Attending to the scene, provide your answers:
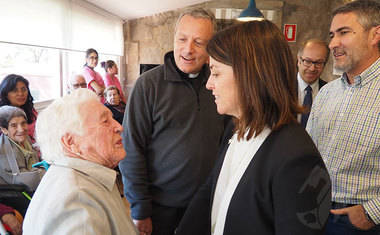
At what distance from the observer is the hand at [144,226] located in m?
1.40

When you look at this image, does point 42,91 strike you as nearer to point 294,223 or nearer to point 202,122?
point 202,122

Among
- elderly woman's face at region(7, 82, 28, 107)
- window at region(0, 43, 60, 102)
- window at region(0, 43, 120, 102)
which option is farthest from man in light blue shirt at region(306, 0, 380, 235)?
window at region(0, 43, 60, 102)

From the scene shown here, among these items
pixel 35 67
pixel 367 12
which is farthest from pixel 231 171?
pixel 35 67

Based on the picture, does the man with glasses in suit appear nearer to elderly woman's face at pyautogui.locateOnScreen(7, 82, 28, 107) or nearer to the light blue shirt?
the light blue shirt

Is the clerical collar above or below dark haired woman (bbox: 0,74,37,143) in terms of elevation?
above

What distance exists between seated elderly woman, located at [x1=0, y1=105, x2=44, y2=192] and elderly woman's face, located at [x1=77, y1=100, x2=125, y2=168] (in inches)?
49.6

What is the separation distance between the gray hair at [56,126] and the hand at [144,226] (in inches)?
24.6

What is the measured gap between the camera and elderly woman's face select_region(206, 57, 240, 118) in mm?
878

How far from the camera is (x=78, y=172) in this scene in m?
0.93

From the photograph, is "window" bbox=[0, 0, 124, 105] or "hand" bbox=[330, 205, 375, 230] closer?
"hand" bbox=[330, 205, 375, 230]

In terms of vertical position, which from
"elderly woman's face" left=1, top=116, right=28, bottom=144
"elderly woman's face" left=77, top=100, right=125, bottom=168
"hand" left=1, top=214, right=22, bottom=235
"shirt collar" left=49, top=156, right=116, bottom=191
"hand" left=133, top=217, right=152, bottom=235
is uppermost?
"elderly woman's face" left=77, top=100, right=125, bottom=168

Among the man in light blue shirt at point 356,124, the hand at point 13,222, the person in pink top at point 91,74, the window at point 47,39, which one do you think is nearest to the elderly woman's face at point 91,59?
the person in pink top at point 91,74

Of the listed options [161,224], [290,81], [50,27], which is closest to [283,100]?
[290,81]

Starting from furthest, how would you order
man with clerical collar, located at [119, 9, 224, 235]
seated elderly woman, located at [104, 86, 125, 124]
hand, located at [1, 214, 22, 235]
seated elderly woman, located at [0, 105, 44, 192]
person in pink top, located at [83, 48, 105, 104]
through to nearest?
1. person in pink top, located at [83, 48, 105, 104]
2. seated elderly woman, located at [104, 86, 125, 124]
3. seated elderly woman, located at [0, 105, 44, 192]
4. hand, located at [1, 214, 22, 235]
5. man with clerical collar, located at [119, 9, 224, 235]
